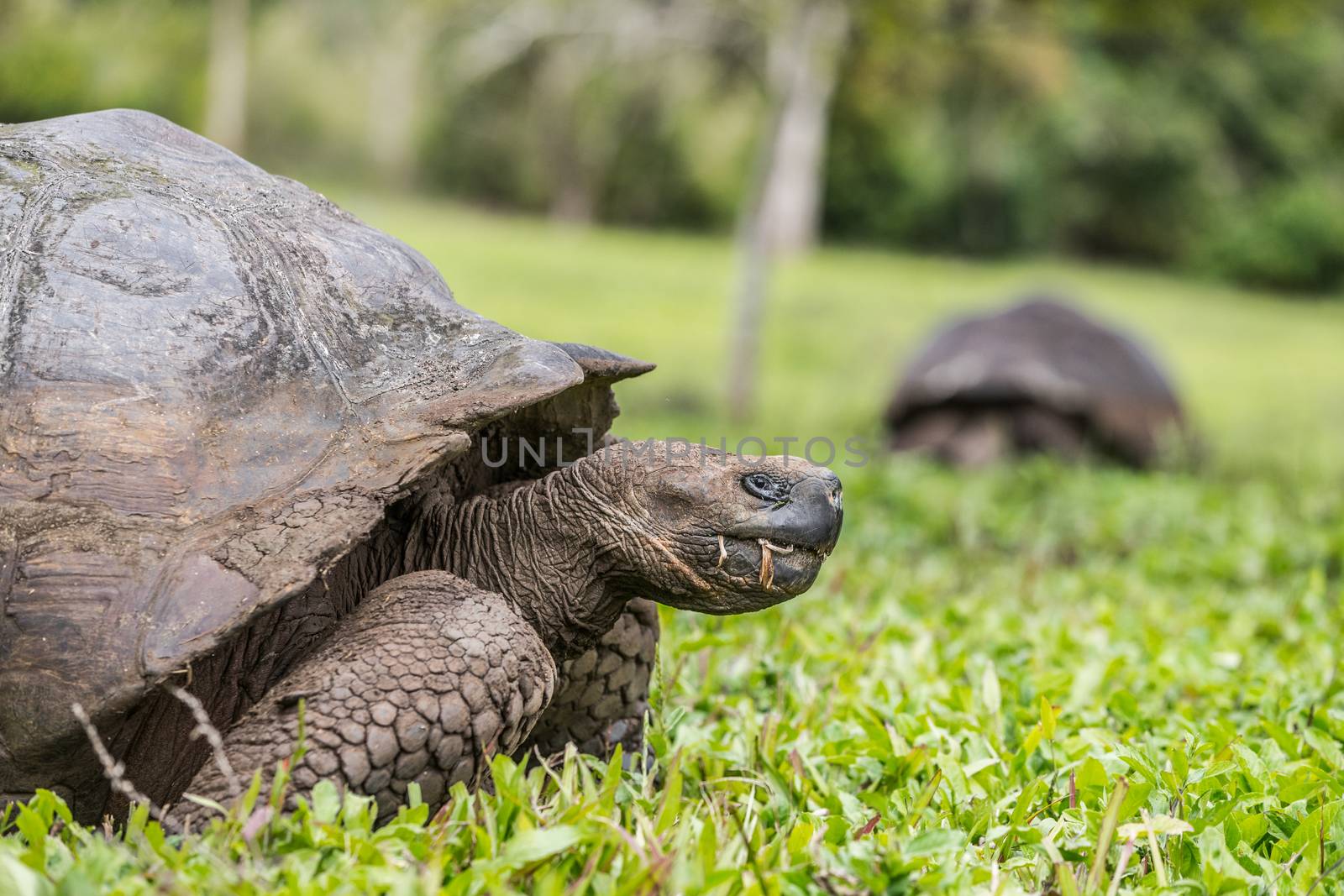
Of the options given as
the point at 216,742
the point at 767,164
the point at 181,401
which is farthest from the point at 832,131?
the point at 216,742

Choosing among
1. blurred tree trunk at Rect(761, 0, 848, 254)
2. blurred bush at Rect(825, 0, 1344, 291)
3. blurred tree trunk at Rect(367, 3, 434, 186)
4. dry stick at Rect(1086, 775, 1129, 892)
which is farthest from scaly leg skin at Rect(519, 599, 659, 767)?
blurred tree trunk at Rect(367, 3, 434, 186)

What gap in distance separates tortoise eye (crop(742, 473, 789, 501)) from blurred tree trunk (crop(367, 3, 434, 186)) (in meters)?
26.7

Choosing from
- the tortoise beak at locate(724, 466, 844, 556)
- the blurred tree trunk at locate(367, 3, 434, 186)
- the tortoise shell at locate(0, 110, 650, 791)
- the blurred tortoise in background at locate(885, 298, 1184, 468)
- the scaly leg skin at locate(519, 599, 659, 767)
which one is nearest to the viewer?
the tortoise shell at locate(0, 110, 650, 791)

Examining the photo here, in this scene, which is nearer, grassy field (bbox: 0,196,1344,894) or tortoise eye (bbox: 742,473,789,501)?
grassy field (bbox: 0,196,1344,894)

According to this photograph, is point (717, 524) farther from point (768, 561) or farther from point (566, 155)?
point (566, 155)

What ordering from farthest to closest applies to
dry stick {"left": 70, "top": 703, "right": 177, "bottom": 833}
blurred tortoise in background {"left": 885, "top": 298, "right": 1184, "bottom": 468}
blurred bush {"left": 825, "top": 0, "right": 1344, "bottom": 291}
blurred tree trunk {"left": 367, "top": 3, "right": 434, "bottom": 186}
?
1. blurred tree trunk {"left": 367, "top": 3, "right": 434, "bottom": 186}
2. blurred bush {"left": 825, "top": 0, "right": 1344, "bottom": 291}
3. blurred tortoise in background {"left": 885, "top": 298, "right": 1184, "bottom": 468}
4. dry stick {"left": 70, "top": 703, "right": 177, "bottom": 833}

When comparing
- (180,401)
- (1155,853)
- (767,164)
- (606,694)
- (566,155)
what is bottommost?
(566,155)

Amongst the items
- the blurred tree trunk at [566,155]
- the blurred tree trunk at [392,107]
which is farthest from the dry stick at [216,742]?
the blurred tree trunk at [392,107]

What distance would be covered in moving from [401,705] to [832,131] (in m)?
25.2

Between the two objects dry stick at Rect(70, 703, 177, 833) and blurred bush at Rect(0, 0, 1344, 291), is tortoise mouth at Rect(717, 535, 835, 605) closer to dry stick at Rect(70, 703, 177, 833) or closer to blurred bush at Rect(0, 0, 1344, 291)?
dry stick at Rect(70, 703, 177, 833)

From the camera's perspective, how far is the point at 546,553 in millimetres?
2096

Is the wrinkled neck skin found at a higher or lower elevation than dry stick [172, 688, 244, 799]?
higher

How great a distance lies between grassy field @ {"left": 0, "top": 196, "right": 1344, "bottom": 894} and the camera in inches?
64.4

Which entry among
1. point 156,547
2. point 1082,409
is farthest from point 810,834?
point 1082,409
